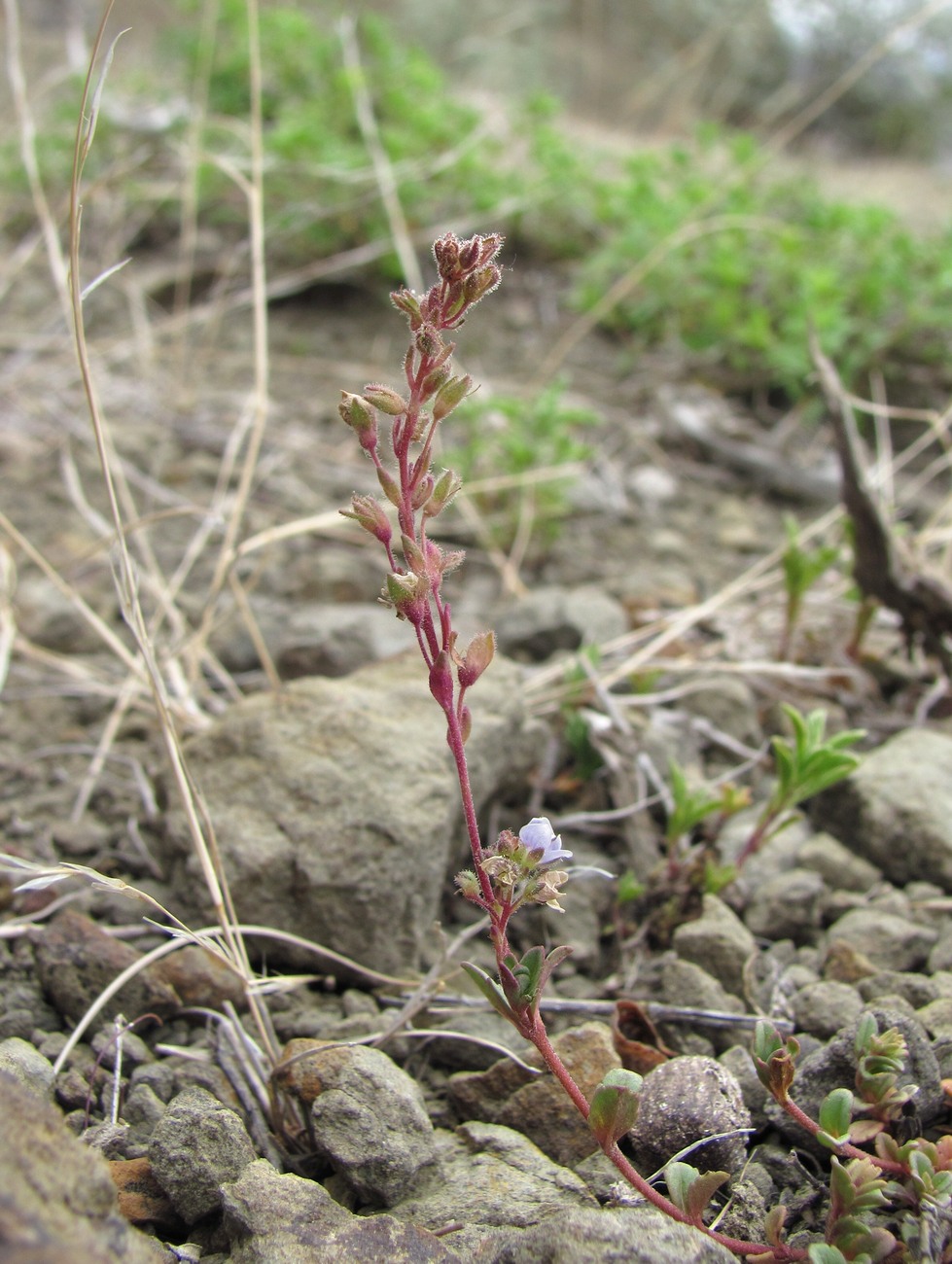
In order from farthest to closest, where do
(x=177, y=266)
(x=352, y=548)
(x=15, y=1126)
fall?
(x=177, y=266)
(x=352, y=548)
(x=15, y=1126)

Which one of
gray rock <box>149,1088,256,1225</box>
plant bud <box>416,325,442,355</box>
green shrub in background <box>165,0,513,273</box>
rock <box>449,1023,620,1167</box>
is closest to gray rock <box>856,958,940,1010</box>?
rock <box>449,1023,620,1167</box>

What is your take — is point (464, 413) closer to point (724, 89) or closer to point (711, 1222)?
point (711, 1222)

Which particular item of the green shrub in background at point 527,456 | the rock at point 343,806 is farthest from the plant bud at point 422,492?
the green shrub in background at point 527,456

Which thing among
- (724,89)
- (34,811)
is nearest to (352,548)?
(34,811)

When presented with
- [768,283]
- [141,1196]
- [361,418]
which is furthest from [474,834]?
[768,283]

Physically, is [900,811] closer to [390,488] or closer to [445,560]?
[445,560]

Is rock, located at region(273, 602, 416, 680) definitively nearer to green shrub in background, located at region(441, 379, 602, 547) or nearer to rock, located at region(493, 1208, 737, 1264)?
green shrub in background, located at region(441, 379, 602, 547)
